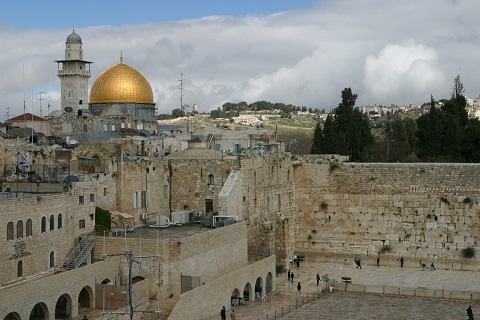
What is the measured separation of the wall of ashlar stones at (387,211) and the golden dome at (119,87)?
48.6 feet

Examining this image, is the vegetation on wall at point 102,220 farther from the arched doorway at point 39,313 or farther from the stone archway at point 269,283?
the stone archway at point 269,283

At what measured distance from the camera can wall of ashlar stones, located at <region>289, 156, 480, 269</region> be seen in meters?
35.8

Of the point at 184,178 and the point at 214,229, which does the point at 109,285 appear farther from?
the point at 184,178

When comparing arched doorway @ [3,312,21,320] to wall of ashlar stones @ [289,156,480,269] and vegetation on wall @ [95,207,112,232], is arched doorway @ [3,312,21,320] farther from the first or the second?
wall of ashlar stones @ [289,156,480,269]

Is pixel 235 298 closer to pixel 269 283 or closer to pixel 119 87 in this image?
pixel 269 283

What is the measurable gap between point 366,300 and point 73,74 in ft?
101

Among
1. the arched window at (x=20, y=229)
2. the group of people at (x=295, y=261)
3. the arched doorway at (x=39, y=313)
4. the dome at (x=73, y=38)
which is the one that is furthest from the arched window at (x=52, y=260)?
the dome at (x=73, y=38)

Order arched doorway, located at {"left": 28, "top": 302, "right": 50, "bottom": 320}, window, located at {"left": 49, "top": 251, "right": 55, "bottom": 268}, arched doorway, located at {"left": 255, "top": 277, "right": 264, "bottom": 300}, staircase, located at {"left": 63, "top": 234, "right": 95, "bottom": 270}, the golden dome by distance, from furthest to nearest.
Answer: the golden dome, arched doorway, located at {"left": 255, "top": 277, "right": 264, "bottom": 300}, staircase, located at {"left": 63, "top": 234, "right": 95, "bottom": 270}, window, located at {"left": 49, "top": 251, "right": 55, "bottom": 268}, arched doorway, located at {"left": 28, "top": 302, "right": 50, "bottom": 320}

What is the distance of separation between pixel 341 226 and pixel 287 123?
9020 cm

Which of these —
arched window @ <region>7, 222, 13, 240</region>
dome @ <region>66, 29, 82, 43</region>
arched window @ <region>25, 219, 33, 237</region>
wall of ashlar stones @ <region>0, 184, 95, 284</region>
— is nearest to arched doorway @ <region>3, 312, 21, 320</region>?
wall of ashlar stones @ <region>0, 184, 95, 284</region>

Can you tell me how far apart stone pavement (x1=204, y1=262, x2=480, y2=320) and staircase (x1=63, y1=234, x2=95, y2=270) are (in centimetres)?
508

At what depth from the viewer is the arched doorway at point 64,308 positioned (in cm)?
2362

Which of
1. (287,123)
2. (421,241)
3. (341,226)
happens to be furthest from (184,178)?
(287,123)

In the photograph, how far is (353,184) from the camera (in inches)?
1483
